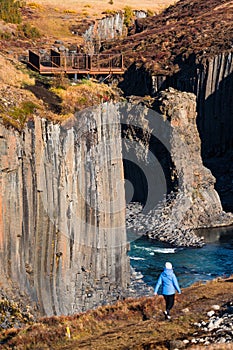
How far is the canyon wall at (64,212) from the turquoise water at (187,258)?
819 centimetres

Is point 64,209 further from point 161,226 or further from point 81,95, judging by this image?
point 161,226

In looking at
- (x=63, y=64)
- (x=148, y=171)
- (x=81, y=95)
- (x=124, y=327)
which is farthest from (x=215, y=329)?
(x=148, y=171)

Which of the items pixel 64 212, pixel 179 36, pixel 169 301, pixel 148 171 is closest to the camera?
pixel 169 301

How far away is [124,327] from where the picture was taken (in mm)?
17031

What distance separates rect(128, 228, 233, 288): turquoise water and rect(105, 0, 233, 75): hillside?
3904 centimetres

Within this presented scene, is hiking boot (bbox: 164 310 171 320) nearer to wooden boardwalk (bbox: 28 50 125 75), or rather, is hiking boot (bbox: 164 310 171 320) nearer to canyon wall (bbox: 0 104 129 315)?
canyon wall (bbox: 0 104 129 315)

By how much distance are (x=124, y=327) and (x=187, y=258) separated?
2734 cm

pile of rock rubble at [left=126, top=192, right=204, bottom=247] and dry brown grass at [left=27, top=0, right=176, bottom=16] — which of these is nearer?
pile of rock rubble at [left=126, top=192, right=204, bottom=247]

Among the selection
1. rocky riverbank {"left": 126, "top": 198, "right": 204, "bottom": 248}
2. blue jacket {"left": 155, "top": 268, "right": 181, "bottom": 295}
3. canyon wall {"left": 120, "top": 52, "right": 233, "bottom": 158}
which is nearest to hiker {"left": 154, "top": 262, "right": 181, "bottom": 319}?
blue jacket {"left": 155, "top": 268, "right": 181, "bottom": 295}

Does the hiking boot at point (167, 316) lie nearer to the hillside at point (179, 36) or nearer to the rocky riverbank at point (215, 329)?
the rocky riverbank at point (215, 329)

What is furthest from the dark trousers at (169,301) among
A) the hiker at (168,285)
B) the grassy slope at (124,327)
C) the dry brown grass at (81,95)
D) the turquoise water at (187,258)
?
the turquoise water at (187,258)

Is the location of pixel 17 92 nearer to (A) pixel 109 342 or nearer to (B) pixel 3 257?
(B) pixel 3 257

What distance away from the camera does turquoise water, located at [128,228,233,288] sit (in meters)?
38.9

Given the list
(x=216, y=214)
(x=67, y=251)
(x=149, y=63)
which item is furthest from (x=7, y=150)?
(x=149, y=63)
